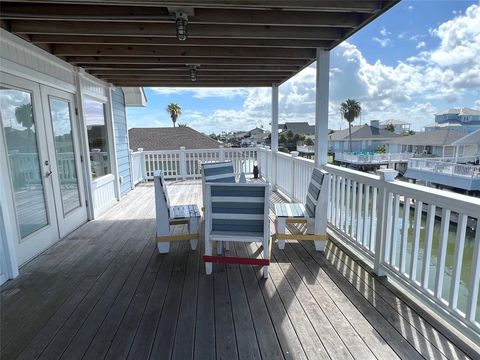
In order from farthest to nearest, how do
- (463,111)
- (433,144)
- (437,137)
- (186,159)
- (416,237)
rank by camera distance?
1. (437,137)
2. (186,159)
3. (433,144)
4. (463,111)
5. (416,237)

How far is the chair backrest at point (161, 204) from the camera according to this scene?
9.41 feet

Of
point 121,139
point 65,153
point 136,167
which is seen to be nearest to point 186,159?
point 136,167

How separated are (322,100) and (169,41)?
2017 mm

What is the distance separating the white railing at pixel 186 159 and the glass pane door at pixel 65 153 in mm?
3866

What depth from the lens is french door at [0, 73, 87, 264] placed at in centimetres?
278

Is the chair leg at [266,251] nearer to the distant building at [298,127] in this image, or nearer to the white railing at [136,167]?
the white railing at [136,167]

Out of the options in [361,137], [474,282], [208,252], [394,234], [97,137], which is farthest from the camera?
[361,137]

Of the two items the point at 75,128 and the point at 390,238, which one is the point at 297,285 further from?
the point at 75,128

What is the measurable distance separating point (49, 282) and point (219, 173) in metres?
2.20

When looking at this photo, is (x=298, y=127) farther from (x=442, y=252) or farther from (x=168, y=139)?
(x=442, y=252)

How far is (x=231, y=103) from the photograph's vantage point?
42.6 meters

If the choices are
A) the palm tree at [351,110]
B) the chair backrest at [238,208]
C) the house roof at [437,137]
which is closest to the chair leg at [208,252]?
the chair backrest at [238,208]

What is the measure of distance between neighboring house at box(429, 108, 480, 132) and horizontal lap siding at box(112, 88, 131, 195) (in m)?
7.80

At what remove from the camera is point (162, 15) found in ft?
8.45
